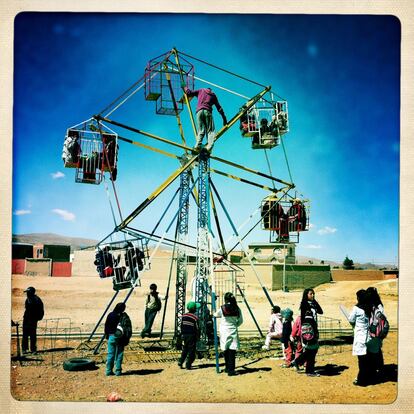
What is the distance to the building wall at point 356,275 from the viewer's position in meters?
26.9

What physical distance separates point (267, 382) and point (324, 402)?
A: 2.93 feet

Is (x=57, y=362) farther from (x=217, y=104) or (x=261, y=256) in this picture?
(x=261, y=256)

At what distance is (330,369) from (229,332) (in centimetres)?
192

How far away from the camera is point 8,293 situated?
830 cm

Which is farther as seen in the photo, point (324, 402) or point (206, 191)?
point (206, 191)

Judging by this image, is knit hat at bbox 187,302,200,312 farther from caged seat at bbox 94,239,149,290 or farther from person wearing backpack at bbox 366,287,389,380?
person wearing backpack at bbox 366,287,389,380

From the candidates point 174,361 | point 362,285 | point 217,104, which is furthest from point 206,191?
point 362,285

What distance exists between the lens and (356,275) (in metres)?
28.3

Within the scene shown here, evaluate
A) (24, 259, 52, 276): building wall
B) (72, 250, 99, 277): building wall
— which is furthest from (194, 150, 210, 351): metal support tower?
(72, 250, 99, 277): building wall

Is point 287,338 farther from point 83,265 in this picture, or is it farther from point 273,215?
point 83,265

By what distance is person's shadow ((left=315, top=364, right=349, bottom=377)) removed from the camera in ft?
27.6

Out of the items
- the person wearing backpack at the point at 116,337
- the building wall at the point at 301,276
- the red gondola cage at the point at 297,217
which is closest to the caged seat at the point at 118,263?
the person wearing backpack at the point at 116,337

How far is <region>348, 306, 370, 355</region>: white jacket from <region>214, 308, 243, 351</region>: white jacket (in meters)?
1.80

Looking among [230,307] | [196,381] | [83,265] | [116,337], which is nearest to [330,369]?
[230,307]
